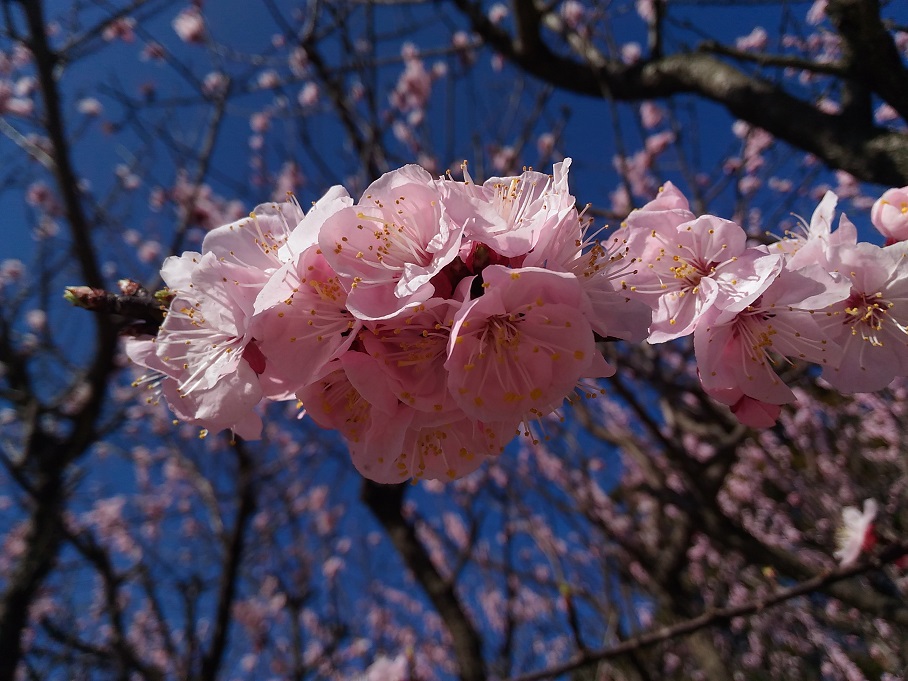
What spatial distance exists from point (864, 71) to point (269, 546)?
23.9 feet

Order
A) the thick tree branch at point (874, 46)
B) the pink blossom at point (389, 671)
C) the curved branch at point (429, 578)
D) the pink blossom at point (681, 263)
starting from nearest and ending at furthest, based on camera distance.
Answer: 1. the pink blossom at point (681, 263)
2. the thick tree branch at point (874, 46)
3. the curved branch at point (429, 578)
4. the pink blossom at point (389, 671)

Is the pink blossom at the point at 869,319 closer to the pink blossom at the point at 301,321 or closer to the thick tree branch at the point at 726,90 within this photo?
the thick tree branch at the point at 726,90

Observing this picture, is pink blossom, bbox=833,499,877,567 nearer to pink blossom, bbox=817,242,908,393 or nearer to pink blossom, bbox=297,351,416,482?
pink blossom, bbox=817,242,908,393

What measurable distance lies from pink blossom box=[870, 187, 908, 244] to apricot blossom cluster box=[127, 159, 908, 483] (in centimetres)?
1

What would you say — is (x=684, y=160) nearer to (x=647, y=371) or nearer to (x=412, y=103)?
(x=647, y=371)

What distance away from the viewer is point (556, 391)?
3.01 ft

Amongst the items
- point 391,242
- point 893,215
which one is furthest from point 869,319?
point 391,242

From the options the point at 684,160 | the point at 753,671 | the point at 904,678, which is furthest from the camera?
the point at 753,671

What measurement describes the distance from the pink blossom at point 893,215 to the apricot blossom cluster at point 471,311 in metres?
0.01

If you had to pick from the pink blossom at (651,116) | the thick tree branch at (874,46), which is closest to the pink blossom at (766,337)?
the thick tree branch at (874,46)

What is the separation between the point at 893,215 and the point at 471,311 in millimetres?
996

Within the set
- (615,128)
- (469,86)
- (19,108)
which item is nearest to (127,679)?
(615,128)

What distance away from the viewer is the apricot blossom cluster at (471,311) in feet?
2.91

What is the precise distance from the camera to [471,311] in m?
0.82
